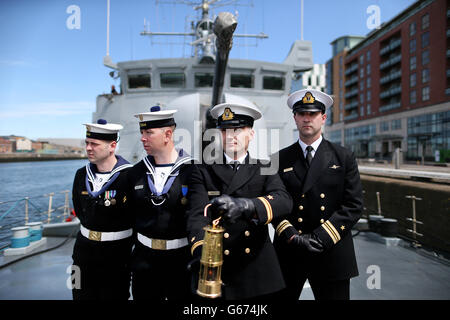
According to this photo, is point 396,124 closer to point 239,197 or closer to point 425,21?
point 425,21

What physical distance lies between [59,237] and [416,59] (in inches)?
1432

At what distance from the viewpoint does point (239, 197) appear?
1652 millimetres

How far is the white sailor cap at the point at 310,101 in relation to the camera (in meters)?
1.92

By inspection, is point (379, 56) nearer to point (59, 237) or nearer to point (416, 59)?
point (416, 59)

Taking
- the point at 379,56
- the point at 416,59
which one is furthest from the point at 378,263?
the point at 379,56

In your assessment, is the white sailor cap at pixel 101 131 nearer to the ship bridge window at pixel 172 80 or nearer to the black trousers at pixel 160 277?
the black trousers at pixel 160 277

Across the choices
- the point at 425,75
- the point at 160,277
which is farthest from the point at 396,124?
the point at 160,277

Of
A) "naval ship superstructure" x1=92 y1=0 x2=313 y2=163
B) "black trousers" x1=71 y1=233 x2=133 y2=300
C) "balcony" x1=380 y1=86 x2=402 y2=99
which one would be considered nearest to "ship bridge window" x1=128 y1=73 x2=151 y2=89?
"naval ship superstructure" x1=92 y1=0 x2=313 y2=163

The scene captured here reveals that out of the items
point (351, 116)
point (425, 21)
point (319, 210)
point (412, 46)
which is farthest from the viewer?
point (351, 116)

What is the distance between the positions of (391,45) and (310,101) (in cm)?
4087

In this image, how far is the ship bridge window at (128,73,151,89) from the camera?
698 cm

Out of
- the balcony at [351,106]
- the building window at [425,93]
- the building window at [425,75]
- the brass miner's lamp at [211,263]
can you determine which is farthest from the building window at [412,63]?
the brass miner's lamp at [211,263]

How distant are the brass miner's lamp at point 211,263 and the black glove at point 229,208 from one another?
0.27 ft
